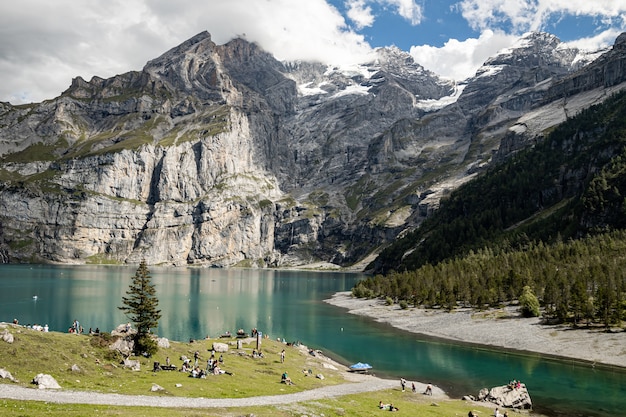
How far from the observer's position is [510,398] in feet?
188

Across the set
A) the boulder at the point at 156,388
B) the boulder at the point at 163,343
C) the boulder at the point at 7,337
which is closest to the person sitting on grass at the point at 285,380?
the boulder at the point at 163,343

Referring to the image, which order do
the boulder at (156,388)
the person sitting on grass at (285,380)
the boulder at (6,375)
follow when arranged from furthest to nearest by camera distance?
the person sitting on grass at (285,380) < the boulder at (156,388) < the boulder at (6,375)

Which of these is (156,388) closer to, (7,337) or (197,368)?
(197,368)

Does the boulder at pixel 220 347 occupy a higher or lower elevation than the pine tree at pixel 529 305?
lower

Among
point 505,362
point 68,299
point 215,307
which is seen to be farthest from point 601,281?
point 68,299

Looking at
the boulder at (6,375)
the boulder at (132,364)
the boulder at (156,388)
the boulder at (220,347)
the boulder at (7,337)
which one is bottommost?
the boulder at (220,347)

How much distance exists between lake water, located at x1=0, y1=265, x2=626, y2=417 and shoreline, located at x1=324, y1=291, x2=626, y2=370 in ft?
17.1

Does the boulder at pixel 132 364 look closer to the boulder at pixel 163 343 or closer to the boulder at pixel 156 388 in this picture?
the boulder at pixel 156 388

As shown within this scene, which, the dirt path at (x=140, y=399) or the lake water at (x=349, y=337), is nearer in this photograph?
the dirt path at (x=140, y=399)

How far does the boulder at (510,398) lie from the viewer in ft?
187

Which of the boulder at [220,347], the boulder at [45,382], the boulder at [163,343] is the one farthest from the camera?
the boulder at [220,347]

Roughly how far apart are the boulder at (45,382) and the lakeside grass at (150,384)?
852 mm

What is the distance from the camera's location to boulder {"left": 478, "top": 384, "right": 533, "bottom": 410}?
2245 inches

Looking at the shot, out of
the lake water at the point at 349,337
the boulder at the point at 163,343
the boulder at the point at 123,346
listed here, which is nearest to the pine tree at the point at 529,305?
the lake water at the point at 349,337
